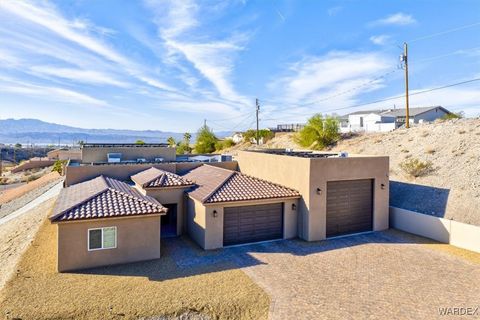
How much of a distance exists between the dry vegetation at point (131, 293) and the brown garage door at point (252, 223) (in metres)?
3.45

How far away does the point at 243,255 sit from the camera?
16156 mm

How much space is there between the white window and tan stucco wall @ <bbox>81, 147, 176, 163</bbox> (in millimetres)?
17193

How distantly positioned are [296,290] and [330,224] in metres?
7.92

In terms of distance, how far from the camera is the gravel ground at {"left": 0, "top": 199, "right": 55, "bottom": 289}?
48.6ft

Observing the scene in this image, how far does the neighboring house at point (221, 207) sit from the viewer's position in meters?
14.6

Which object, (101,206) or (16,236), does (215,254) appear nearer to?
(101,206)

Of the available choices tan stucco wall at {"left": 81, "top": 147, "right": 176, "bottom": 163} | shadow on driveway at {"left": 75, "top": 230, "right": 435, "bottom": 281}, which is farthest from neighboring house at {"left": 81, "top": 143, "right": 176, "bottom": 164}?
shadow on driveway at {"left": 75, "top": 230, "right": 435, "bottom": 281}

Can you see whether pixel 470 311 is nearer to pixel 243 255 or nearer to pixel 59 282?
pixel 243 255

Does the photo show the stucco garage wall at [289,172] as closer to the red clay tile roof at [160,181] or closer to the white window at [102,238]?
the red clay tile roof at [160,181]

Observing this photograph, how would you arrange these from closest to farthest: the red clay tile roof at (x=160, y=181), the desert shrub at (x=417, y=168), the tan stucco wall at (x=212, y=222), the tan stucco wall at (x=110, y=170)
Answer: the tan stucco wall at (x=212, y=222)
the red clay tile roof at (x=160, y=181)
the tan stucco wall at (x=110, y=170)
the desert shrub at (x=417, y=168)

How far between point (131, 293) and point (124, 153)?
2110cm

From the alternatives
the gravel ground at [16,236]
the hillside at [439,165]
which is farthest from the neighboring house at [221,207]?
the hillside at [439,165]

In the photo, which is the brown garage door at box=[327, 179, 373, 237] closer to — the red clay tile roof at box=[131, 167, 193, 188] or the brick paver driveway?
the brick paver driveway

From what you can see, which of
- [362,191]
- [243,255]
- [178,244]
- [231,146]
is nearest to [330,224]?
[362,191]
